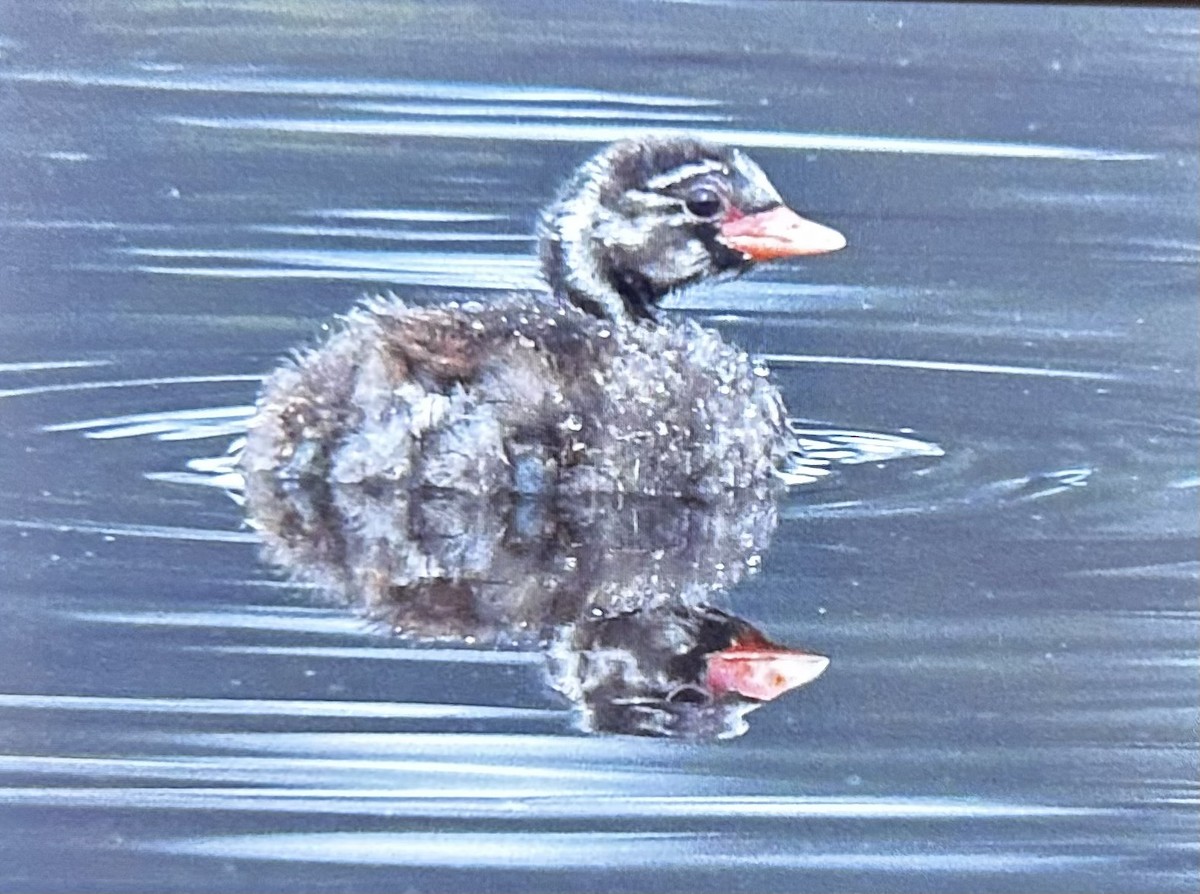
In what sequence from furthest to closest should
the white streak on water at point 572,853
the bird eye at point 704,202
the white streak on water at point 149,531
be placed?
the bird eye at point 704,202 < the white streak on water at point 149,531 < the white streak on water at point 572,853

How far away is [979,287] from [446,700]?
0.67 m

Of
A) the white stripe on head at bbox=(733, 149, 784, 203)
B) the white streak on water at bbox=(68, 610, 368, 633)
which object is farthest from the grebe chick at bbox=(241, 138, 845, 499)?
the white streak on water at bbox=(68, 610, 368, 633)

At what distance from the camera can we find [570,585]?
145cm

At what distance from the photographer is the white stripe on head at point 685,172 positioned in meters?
1.53

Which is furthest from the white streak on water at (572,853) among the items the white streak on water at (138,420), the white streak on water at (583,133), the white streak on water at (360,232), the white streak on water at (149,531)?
the white streak on water at (583,133)

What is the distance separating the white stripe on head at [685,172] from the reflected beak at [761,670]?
0.48 m

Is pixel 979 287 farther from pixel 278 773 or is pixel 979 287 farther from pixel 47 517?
pixel 47 517

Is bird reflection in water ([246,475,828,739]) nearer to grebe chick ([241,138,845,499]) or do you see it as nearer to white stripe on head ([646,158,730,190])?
grebe chick ([241,138,845,499])

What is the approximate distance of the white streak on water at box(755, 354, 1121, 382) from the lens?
1.52m

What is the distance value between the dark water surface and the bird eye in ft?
0.28

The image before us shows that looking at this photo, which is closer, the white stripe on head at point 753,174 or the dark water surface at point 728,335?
the dark water surface at point 728,335

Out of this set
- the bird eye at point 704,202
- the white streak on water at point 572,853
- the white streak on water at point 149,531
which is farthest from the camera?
the bird eye at point 704,202

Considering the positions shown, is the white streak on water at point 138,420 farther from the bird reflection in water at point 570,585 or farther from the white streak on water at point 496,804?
the white streak on water at point 496,804

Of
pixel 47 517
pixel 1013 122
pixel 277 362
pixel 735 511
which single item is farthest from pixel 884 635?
pixel 47 517
